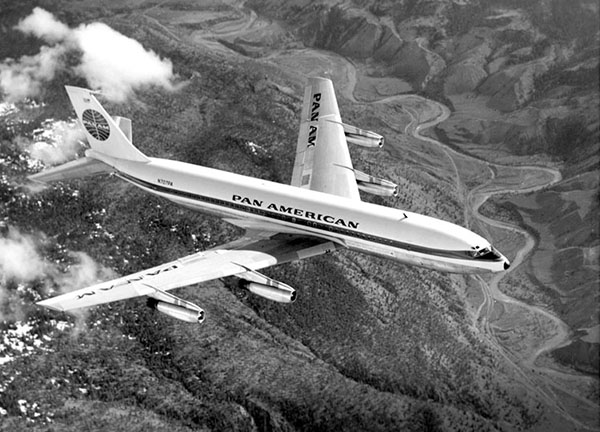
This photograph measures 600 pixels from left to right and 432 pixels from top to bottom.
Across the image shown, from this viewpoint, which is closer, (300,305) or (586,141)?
(300,305)

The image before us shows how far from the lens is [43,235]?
132125mm

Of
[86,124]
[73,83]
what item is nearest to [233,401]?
[86,124]

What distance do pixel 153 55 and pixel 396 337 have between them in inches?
4075

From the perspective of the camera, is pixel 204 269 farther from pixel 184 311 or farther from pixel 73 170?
pixel 73 170

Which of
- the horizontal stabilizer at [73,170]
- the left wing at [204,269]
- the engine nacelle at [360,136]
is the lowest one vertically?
the left wing at [204,269]

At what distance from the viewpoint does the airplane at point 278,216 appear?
9081cm

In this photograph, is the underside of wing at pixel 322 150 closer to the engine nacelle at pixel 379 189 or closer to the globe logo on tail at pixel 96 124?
the engine nacelle at pixel 379 189

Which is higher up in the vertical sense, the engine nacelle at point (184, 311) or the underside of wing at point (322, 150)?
the underside of wing at point (322, 150)

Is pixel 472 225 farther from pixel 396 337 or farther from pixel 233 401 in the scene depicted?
pixel 233 401

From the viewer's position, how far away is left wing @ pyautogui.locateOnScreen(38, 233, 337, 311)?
85.2 meters

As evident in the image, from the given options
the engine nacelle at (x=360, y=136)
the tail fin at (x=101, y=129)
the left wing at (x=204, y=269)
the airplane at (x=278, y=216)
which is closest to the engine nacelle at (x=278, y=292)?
the airplane at (x=278, y=216)

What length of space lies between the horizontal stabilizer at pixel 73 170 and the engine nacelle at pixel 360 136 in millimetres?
34581

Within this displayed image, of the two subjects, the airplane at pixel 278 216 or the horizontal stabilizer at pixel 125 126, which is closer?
the airplane at pixel 278 216

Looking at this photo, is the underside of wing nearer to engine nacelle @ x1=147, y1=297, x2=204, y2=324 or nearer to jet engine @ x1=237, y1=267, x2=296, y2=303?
jet engine @ x1=237, y1=267, x2=296, y2=303
